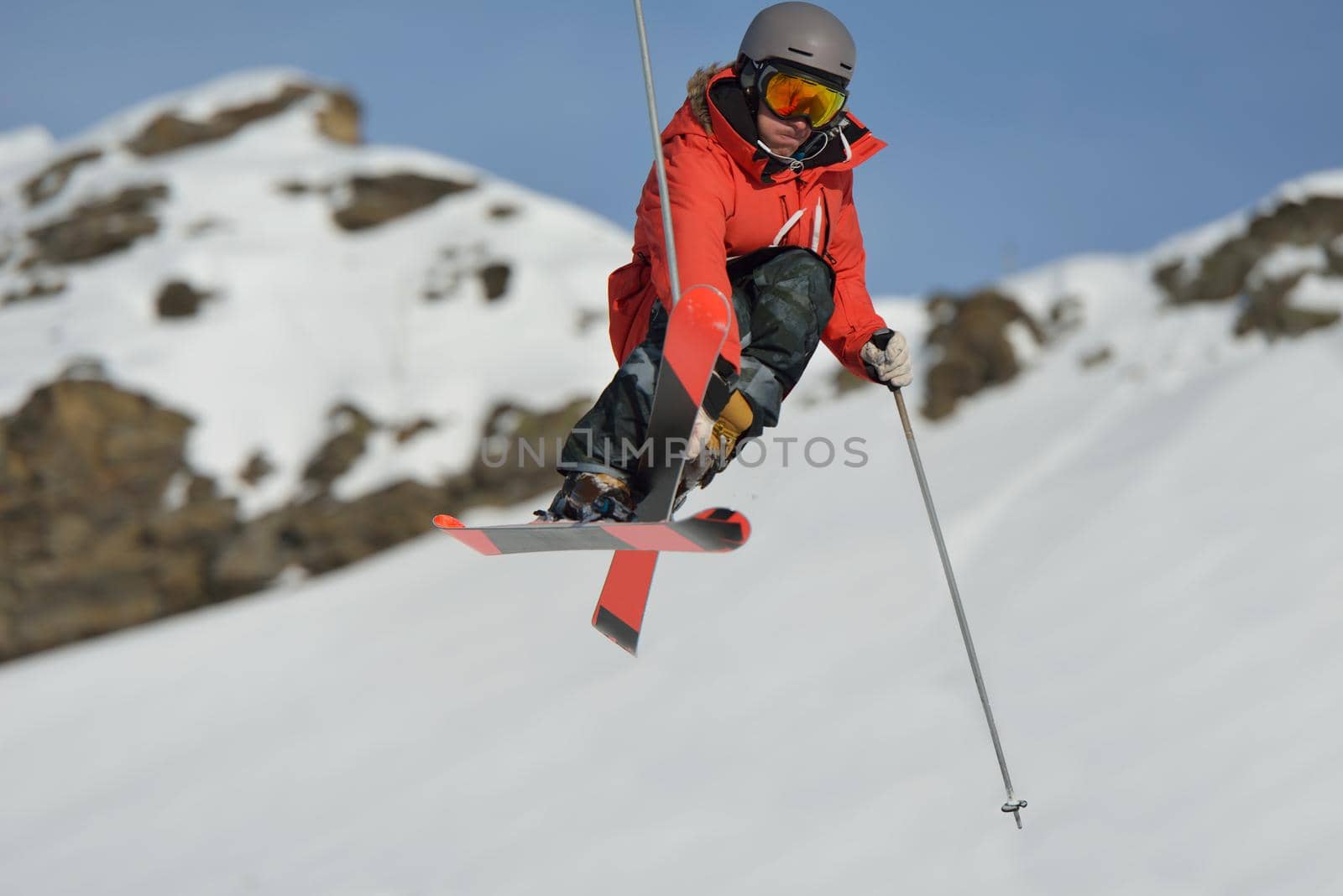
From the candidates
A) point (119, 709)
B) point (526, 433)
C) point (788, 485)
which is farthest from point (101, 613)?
point (788, 485)

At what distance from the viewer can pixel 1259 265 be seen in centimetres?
2264

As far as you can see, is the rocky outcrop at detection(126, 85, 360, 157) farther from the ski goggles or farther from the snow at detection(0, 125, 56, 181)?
the ski goggles

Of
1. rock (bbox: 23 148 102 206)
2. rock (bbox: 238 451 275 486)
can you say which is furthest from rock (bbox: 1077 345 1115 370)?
rock (bbox: 23 148 102 206)

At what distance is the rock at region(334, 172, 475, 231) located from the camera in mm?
35656

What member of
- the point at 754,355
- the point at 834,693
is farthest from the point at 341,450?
the point at 754,355

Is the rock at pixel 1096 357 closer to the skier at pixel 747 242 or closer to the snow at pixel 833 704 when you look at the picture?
the snow at pixel 833 704

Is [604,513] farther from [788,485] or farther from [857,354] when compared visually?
[788,485]

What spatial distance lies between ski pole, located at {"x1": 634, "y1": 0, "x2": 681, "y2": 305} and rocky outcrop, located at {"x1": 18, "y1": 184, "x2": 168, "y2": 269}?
34747mm

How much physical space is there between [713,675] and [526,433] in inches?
567

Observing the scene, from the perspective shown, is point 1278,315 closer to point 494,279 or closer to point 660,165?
point 494,279

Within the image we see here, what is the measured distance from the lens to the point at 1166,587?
11797 millimetres

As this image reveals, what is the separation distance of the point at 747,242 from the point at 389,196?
33781 millimetres

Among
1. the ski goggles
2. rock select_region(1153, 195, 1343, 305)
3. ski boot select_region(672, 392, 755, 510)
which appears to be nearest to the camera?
the ski goggles

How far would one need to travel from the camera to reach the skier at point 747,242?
3754 mm
